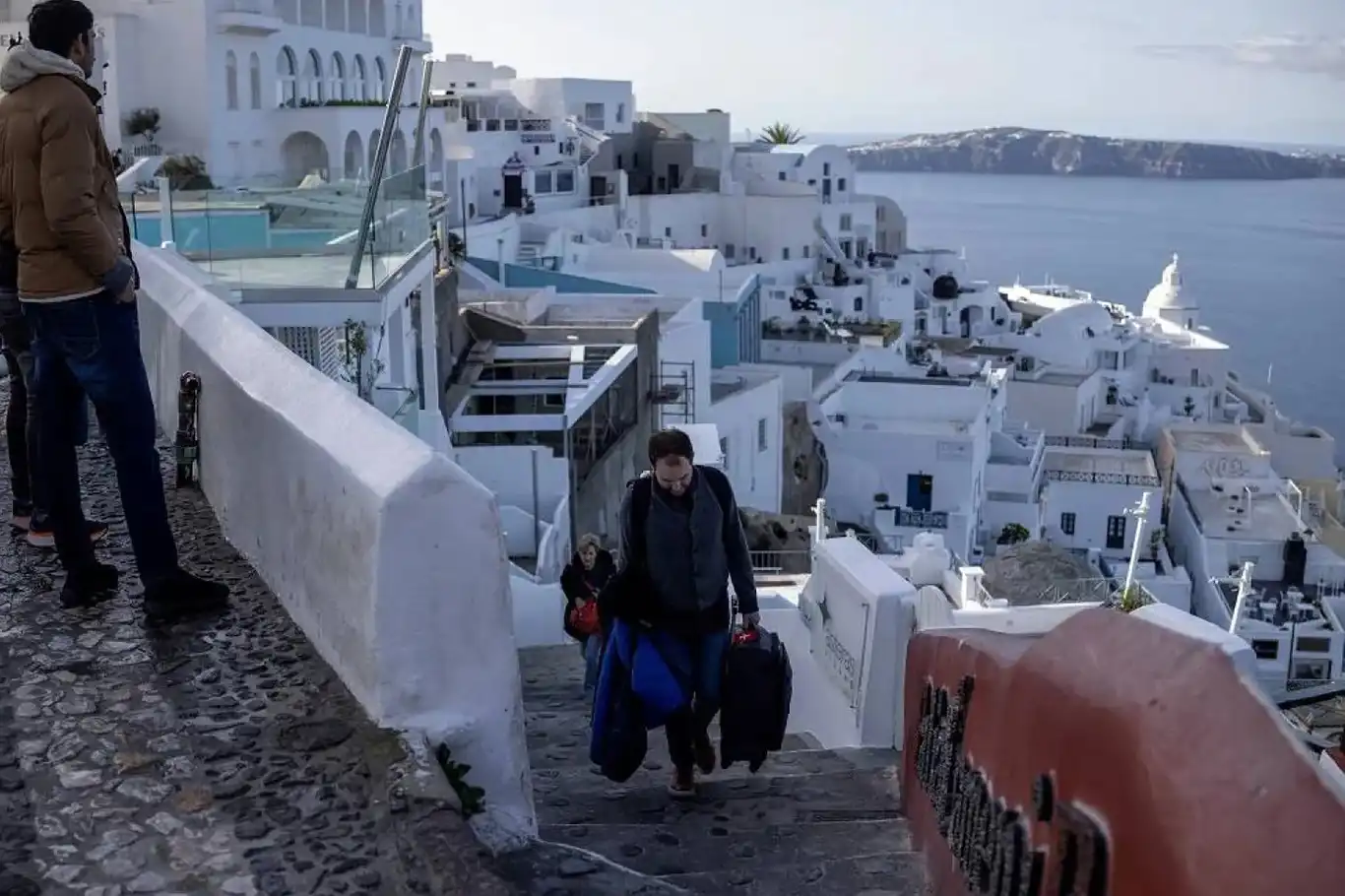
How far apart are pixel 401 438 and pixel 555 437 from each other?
1287 cm

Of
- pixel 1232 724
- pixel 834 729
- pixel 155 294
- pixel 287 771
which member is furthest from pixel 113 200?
pixel 834 729

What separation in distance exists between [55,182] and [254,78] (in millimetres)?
28023

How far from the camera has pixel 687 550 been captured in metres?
4.79

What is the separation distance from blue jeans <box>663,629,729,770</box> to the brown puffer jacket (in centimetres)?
219

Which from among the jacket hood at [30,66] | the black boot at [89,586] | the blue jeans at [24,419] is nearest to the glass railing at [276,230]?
the blue jeans at [24,419]

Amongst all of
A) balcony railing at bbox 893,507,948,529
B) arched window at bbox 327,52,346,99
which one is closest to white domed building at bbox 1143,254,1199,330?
balcony railing at bbox 893,507,948,529

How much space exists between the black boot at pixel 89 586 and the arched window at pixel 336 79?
30.8 m

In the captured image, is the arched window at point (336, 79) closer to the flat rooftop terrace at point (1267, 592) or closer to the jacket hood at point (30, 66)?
the flat rooftop terrace at point (1267, 592)

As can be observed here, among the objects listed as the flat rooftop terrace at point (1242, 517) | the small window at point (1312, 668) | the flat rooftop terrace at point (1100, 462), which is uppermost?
the flat rooftop terrace at point (1100, 462)

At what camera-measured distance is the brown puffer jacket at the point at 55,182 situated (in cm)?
412

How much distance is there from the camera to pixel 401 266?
39.4ft

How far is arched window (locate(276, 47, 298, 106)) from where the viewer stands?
3181 centimetres

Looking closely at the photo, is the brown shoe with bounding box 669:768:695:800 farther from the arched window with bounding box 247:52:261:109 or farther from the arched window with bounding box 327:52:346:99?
the arched window with bounding box 327:52:346:99

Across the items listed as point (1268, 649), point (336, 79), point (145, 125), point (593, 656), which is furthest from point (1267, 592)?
point (593, 656)
